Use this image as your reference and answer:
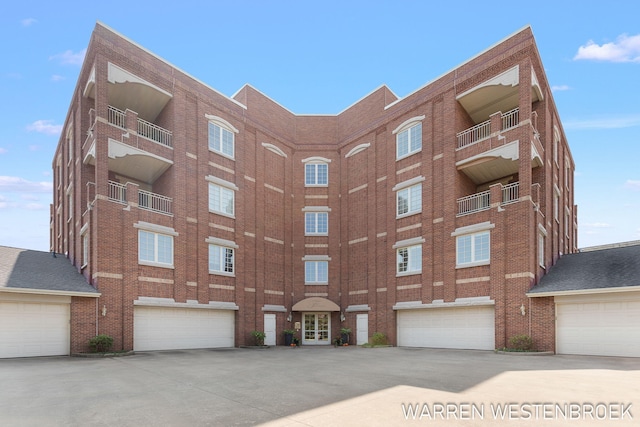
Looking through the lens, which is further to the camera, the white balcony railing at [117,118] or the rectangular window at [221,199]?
the rectangular window at [221,199]

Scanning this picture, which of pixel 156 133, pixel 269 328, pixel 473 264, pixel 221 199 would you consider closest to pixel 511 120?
pixel 473 264

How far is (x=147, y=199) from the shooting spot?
22984 mm

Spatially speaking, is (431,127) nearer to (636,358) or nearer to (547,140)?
(547,140)

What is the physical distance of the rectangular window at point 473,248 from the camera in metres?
21.8

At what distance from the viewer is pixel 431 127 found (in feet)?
82.5

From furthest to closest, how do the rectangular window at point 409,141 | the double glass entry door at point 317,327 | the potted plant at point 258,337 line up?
the double glass entry door at point 317,327 → the rectangular window at point 409,141 → the potted plant at point 258,337

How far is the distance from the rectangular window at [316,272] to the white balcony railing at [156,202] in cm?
1049

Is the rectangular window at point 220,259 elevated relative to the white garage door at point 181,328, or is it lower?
elevated

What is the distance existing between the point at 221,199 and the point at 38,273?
1013cm

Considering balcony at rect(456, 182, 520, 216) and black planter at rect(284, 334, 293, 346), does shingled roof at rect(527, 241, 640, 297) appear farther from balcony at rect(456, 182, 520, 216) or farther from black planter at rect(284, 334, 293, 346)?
black planter at rect(284, 334, 293, 346)

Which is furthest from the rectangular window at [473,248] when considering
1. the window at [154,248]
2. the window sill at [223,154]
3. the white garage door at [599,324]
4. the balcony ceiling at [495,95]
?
the window at [154,248]

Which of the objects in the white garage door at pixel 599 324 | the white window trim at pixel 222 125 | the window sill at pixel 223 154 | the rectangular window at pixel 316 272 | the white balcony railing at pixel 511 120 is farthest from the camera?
the rectangular window at pixel 316 272

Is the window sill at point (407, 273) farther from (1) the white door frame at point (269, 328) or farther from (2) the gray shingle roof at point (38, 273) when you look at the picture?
(2) the gray shingle roof at point (38, 273)

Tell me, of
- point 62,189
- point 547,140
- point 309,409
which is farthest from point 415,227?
point 62,189
